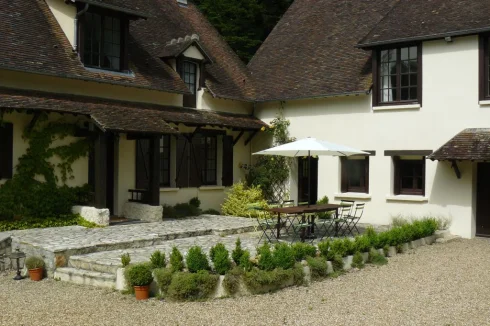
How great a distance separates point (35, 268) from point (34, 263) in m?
0.10

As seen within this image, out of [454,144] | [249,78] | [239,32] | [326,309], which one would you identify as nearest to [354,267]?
[326,309]

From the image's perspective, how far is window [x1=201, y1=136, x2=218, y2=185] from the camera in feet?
62.8

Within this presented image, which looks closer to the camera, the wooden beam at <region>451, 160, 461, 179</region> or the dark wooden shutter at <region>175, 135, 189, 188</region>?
the wooden beam at <region>451, 160, 461, 179</region>

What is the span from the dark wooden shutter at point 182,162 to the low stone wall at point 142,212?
215 cm

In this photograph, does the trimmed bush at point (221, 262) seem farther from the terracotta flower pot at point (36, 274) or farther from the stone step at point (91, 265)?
the terracotta flower pot at point (36, 274)

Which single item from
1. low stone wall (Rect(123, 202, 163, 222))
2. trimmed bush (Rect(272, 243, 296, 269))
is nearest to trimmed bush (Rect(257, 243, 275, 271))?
trimmed bush (Rect(272, 243, 296, 269))

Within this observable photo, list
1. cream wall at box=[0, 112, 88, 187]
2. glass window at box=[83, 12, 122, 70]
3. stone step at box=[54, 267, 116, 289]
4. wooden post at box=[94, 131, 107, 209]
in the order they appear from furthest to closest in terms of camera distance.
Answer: glass window at box=[83, 12, 122, 70] < wooden post at box=[94, 131, 107, 209] < cream wall at box=[0, 112, 88, 187] < stone step at box=[54, 267, 116, 289]

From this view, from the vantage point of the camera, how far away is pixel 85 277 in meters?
10.0

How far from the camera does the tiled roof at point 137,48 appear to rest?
14281 mm

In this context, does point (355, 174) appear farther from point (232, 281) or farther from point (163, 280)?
point (163, 280)

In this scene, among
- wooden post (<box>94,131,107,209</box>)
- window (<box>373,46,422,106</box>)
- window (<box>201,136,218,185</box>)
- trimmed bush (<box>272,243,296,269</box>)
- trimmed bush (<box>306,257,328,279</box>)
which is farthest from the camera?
window (<box>201,136,218,185</box>)

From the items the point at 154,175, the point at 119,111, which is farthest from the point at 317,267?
the point at 119,111

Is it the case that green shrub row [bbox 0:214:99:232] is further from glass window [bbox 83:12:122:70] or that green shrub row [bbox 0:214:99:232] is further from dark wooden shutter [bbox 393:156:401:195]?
dark wooden shutter [bbox 393:156:401:195]

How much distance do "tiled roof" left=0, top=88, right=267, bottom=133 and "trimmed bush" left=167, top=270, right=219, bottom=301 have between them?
6.37 meters
